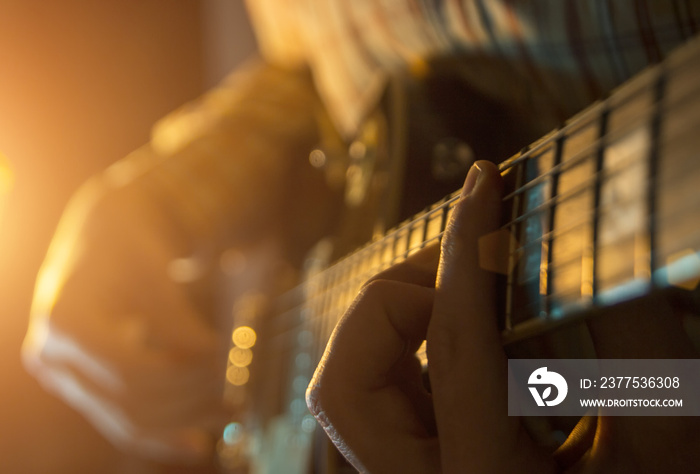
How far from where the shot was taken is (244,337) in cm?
63

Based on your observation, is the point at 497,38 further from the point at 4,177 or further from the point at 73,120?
the point at 73,120

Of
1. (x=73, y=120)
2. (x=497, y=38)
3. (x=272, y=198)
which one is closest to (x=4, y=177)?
(x=73, y=120)

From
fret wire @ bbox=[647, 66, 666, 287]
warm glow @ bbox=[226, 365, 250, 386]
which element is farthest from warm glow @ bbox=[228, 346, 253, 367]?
fret wire @ bbox=[647, 66, 666, 287]

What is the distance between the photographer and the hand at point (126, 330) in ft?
1.81

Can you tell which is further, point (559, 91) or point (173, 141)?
point (173, 141)

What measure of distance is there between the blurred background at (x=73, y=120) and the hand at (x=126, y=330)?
21.3 inches

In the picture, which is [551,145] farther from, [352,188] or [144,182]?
[144,182]

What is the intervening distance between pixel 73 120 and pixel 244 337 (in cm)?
78

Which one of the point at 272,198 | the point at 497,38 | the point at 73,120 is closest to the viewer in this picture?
the point at 497,38

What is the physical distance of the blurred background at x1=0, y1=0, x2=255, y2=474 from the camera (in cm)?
107

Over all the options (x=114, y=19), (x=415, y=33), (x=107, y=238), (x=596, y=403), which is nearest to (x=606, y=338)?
(x=596, y=403)

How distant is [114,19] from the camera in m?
1.13

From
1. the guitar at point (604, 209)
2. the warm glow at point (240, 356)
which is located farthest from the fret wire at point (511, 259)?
the warm glow at point (240, 356)

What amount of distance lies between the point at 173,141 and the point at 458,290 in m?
0.60
